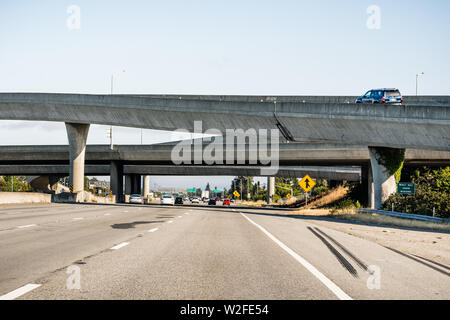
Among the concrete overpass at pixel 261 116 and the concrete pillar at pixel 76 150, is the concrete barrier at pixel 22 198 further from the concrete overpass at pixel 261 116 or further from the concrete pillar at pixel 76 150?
the concrete overpass at pixel 261 116

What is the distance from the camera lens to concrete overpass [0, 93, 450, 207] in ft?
115

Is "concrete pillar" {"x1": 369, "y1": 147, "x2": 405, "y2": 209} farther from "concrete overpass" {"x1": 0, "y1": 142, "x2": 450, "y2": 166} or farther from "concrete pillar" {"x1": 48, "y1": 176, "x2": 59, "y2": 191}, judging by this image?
"concrete pillar" {"x1": 48, "y1": 176, "x2": 59, "y2": 191}

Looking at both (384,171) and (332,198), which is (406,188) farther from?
(332,198)

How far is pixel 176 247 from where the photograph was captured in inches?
481

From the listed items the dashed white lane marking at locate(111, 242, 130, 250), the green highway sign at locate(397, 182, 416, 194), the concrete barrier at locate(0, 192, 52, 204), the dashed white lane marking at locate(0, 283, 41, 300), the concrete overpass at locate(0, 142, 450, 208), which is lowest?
the concrete barrier at locate(0, 192, 52, 204)

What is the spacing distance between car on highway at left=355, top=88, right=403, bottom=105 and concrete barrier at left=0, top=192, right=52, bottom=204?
96.9 feet

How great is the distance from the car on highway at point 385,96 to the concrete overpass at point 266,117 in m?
1.50

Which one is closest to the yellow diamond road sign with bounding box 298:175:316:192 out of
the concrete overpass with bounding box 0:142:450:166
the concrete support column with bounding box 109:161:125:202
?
the concrete overpass with bounding box 0:142:450:166

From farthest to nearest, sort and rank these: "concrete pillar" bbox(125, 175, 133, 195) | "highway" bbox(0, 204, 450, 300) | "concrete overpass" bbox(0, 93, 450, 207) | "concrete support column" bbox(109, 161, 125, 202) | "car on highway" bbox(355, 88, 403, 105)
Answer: "concrete pillar" bbox(125, 175, 133, 195)
"concrete support column" bbox(109, 161, 125, 202)
"car on highway" bbox(355, 88, 403, 105)
"concrete overpass" bbox(0, 93, 450, 207)
"highway" bbox(0, 204, 450, 300)

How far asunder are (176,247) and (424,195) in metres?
26.8

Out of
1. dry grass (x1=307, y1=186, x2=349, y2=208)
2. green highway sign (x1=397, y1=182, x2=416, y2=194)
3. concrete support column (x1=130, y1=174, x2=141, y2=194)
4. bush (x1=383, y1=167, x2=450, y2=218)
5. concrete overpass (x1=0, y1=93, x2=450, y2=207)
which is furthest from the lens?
concrete support column (x1=130, y1=174, x2=141, y2=194)

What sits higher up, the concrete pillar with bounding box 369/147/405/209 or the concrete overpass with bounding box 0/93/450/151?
the concrete overpass with bounding box 0/93/450/151

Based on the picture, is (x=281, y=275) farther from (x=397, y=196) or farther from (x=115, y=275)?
(x=397, y=196)
